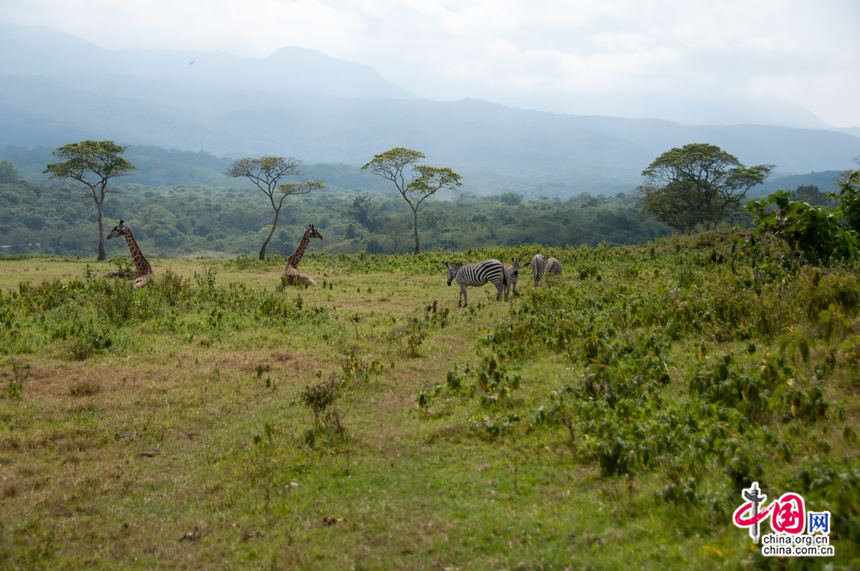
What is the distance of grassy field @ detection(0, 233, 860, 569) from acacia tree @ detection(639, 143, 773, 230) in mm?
40051

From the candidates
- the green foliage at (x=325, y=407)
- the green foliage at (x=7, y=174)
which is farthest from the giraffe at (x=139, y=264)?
the green foliage at (x=7, y=174)

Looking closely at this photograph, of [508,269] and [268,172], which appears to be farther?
[268,172]

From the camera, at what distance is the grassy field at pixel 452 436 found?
536 centimetres

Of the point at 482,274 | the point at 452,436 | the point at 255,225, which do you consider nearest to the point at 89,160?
→ the point at 482,274

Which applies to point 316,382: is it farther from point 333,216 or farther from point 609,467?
point 333,216

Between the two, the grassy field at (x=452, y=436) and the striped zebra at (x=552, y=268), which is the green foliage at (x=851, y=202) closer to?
the grassy field at (x=452, y=436)

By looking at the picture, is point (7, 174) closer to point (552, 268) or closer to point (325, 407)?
point (552, 268)

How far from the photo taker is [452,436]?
8.03 metres

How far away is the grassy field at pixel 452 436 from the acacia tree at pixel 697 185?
4005 cm

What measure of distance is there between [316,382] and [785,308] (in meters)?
7.47

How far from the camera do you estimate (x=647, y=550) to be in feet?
15.8

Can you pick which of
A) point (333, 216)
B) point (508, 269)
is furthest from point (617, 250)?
point (333, 216)

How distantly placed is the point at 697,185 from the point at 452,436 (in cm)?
4936

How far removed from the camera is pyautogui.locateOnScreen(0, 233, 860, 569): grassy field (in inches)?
211
